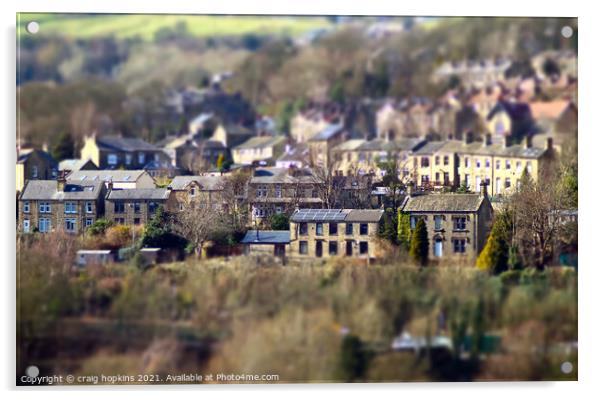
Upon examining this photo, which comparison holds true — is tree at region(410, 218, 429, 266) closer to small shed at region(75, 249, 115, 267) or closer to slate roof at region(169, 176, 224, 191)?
slate roof at region(169, 176, 224, 191)

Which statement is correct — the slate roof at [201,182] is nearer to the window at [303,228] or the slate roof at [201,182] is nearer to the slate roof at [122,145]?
the window at [303,228]

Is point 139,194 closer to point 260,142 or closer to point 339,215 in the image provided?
point 339,215

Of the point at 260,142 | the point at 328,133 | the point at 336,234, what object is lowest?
the point at 336,234

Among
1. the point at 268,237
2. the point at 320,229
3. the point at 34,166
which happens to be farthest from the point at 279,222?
the point at 34,166

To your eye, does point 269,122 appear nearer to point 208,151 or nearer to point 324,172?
point 208,151

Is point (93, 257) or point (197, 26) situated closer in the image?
point (93, 257)

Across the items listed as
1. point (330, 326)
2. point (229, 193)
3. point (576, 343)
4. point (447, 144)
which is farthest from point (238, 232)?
point (447, 144)
